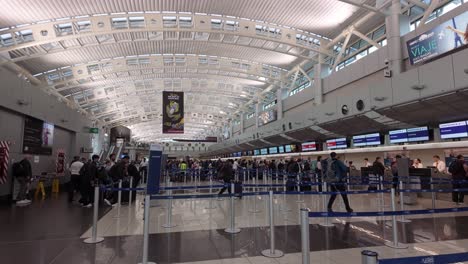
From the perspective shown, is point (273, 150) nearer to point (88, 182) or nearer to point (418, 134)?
point (418, 134)

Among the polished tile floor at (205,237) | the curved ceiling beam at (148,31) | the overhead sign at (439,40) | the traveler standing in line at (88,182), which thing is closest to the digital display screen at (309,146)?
the curved ceiling beam at (148,31)

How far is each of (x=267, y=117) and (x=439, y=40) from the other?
17.3 metres

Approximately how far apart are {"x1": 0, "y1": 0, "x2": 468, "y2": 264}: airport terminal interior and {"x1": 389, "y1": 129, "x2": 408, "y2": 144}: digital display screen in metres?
0.06

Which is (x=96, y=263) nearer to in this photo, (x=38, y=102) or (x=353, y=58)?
(x=38, y=102)

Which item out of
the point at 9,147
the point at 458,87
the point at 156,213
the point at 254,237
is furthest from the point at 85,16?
the point at 458,87

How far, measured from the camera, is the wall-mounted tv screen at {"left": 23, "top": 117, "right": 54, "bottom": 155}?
42.3ft

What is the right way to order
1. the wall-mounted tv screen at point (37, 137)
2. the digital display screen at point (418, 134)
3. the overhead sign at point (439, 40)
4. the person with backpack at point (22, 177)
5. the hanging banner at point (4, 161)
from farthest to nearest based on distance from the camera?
the wall-mounted tv screen at point (37, 137) → the digital display screen at point (418, 134) → the hanging banner at point (4, 161) → the person with backpack at point (22, 177) → the overhead sign at point (439, 40)

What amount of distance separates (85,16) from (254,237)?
1681cm

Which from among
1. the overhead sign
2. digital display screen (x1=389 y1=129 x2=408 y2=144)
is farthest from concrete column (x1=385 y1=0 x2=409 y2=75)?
digital display screen (x1=389 y1=129 x2=408 y2=144)

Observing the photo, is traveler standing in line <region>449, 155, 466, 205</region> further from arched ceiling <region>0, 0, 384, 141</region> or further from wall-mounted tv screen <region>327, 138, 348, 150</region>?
arched ceiling <region>0, 0, 384, 141</region>

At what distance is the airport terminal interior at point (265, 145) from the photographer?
5.07m

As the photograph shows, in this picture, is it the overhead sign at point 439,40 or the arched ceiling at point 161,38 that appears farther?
the arched ceiling at point 161,38

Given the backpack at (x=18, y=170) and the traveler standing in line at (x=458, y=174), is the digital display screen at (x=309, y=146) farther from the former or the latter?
the backpack at (x=18, y=170)

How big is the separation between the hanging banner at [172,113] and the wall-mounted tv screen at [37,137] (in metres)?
6.46
